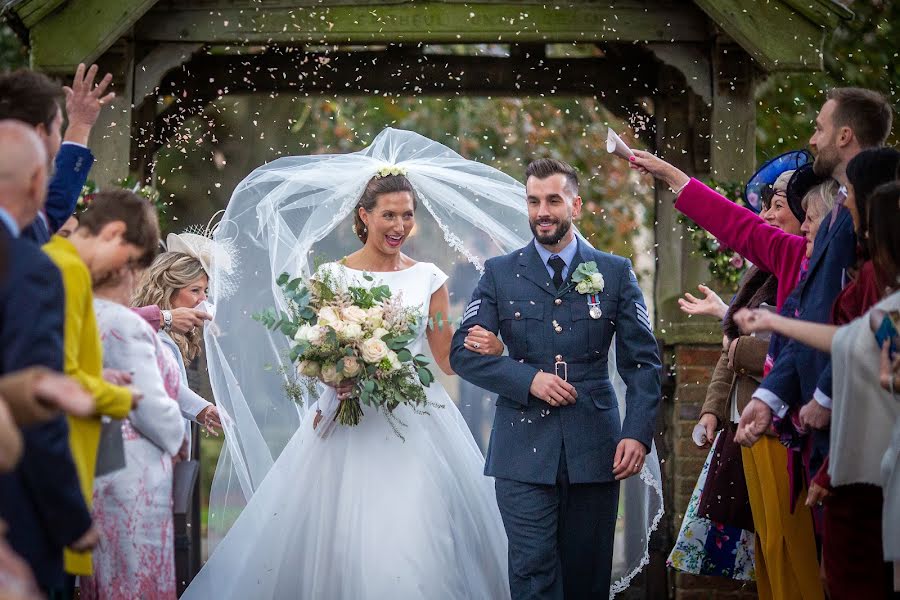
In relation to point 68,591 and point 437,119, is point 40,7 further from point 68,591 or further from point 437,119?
point 437,119

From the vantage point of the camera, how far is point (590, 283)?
5.79m

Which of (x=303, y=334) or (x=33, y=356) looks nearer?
(x=33, y=356)

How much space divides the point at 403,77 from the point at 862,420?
222 inches

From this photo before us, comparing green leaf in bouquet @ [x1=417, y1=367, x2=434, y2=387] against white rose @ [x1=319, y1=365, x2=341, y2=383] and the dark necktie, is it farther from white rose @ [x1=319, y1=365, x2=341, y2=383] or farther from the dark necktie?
the dark necktie

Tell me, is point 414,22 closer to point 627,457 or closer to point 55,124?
point 627,457

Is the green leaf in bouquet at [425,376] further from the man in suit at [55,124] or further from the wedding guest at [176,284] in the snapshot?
the man in suit at [55,124]

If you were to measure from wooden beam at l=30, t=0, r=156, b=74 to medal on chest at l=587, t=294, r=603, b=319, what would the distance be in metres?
3.36

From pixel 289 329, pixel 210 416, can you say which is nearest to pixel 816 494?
pixel 289 329

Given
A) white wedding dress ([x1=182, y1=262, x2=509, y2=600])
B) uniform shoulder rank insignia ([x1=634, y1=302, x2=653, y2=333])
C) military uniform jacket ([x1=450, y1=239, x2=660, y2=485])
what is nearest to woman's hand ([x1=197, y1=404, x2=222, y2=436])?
white wedding dress ([x1=182, y1=262, x2=509, y2=600])

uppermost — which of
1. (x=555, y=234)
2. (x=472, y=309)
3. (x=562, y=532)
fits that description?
(x=555, y=234)

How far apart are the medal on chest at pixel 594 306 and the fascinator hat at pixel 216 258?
182 cm

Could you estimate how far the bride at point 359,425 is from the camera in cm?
587

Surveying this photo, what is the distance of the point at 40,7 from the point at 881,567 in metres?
5.61

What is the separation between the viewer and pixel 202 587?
5906mm
